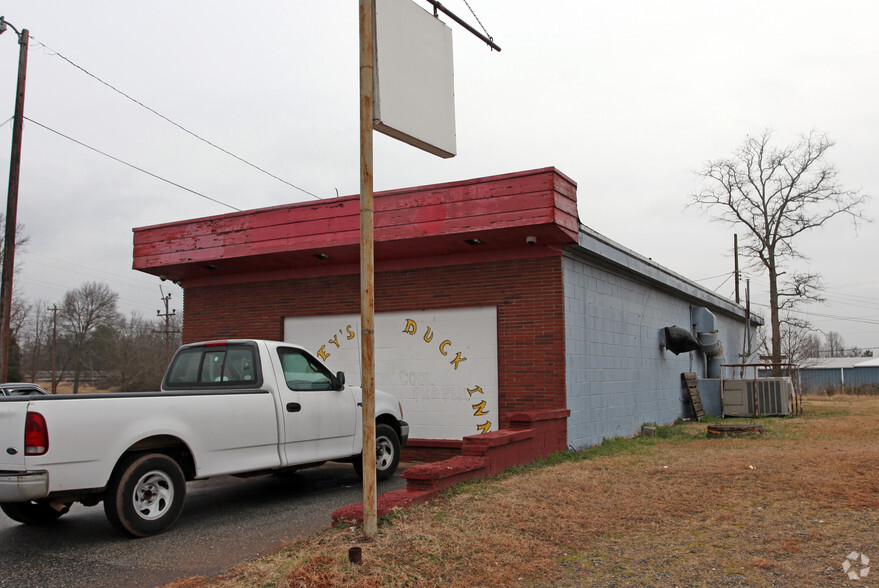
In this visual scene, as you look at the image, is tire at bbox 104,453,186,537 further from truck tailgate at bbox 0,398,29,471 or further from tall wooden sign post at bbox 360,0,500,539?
tall wooden sign post at bbox 360,0,500,539

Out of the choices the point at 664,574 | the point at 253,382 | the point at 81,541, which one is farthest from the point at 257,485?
the point at 664,574

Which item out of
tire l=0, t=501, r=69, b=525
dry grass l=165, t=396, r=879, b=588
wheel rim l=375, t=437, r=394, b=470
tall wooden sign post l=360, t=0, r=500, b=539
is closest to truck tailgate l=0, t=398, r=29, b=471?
tire l=0, t=501, r=69, b=525

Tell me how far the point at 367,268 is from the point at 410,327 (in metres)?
6.67

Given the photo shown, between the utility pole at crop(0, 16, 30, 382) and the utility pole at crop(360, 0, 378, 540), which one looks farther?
the utility pole at crop(0, 16, 30, 382)

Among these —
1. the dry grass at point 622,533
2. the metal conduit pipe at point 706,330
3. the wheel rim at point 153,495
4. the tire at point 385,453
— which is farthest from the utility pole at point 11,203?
Result: the metal conduit pipe at point 706,330

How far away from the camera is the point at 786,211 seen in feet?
119

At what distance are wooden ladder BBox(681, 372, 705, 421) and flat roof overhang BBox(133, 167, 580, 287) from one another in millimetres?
9109

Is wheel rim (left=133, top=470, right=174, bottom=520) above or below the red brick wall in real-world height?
below

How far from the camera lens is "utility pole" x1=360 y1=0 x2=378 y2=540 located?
17.8ft

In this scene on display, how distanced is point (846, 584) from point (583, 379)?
694 centimetres

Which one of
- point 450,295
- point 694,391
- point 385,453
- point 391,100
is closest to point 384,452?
point 385,453

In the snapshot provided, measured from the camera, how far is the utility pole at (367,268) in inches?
213

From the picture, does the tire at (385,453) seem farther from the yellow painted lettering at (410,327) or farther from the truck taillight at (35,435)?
the truck taillight at (35,435)

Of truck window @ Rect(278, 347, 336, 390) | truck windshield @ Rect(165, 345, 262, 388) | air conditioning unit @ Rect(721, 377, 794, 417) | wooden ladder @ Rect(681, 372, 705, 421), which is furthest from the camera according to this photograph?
air conditioning unit @ Rect(721, 377, 794, 417)
